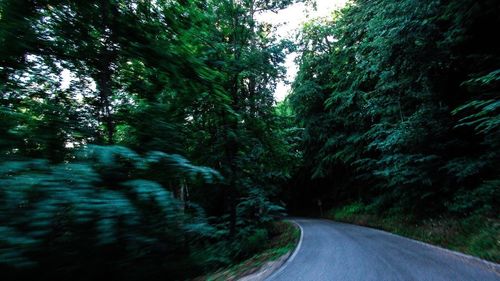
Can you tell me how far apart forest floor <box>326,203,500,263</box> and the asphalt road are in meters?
0.64

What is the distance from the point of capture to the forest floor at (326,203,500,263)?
333 inches

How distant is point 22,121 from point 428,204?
15.1 m

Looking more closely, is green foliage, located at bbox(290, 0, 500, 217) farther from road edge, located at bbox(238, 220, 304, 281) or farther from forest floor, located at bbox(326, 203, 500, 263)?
road edge, located at bbox(238, 220, 304, 281)

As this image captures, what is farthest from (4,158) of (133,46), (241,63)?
(241,63)

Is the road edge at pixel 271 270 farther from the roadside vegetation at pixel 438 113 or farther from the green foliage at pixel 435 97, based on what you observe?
the green foliage at pixel 435 97

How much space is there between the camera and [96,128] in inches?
138

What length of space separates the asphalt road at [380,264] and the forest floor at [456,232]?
64 centimetres

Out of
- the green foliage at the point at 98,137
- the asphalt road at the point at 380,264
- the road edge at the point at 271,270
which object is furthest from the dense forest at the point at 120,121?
the asphalt road at the point at 380,264

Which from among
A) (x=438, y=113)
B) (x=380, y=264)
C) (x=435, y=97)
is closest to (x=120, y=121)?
(x=380, y=264)

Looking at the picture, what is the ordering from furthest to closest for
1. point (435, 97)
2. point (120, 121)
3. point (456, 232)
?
point (435, 97) < point (456, 232) < point (120, 121)

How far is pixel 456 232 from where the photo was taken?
10.5m

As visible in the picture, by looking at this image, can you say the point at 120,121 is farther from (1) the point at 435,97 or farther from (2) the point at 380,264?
(1) the point at 435,97

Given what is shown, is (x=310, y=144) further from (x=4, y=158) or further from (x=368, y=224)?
(x=4, y=158)

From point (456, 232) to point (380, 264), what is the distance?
15.9 ft
